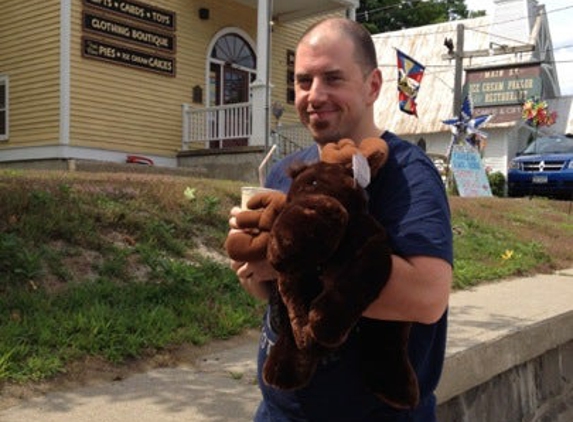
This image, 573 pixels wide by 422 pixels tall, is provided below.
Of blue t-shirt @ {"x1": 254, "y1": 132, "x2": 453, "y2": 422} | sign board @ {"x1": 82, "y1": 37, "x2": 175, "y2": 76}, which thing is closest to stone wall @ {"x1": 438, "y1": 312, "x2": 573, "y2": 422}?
blue t-shirt @ {"x1": 254, "y1": 132, "x2": 453, "y2": 422}

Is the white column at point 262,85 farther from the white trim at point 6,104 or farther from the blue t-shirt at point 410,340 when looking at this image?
the blue t-shirt at point 410,340

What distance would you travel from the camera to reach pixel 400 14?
41219mm

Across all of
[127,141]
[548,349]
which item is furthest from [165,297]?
[127,141]

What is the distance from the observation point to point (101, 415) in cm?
286

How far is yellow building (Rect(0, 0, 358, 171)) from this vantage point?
1329 centimetres

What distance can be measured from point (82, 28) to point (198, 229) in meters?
8.32

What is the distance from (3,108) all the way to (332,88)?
1470 centimetres

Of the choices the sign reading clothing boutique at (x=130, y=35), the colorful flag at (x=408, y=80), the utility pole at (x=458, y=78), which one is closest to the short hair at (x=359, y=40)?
the sign reading clothing boutique at (x=130, y=35)

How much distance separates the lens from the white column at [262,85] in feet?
46.3

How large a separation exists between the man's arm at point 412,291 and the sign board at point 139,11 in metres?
13.1

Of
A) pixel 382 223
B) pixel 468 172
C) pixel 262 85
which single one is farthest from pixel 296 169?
pixel 468 172

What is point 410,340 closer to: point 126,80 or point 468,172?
point 126,80

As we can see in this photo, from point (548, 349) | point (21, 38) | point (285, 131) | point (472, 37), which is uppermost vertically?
point (472, 37)

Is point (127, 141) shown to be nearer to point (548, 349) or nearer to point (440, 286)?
point (548, 349)
